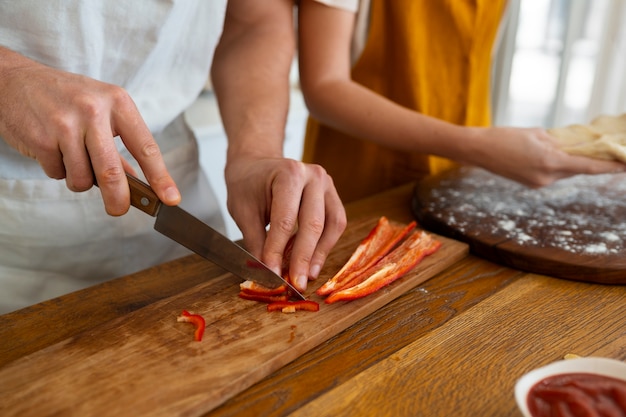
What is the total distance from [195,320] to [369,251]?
465 millimetres

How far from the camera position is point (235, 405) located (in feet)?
2.98

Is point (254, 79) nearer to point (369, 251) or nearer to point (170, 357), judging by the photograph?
point (369, 251)

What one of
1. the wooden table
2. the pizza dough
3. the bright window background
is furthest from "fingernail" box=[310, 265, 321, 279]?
the bright window background

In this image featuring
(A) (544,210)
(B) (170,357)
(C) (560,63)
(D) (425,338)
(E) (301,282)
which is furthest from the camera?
(C) (560,63)

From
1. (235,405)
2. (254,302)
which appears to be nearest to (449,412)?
(235,405)

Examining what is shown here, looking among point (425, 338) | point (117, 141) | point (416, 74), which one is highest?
point (416, 74)

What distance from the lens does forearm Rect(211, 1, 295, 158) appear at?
1.52m

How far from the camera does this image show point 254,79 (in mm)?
1622

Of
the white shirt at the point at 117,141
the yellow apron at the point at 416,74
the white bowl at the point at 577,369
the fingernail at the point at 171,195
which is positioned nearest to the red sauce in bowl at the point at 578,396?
the white bowl at the point at 577,369

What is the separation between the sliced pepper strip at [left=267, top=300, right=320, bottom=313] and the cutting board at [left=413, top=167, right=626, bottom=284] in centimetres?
50

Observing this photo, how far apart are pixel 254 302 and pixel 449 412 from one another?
419 millimetres

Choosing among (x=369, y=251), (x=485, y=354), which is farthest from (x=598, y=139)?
(x=485, y=354)

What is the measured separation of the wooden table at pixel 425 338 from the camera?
3.00 feet

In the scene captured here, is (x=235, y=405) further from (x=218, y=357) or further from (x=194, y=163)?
(x=194, y=163)
